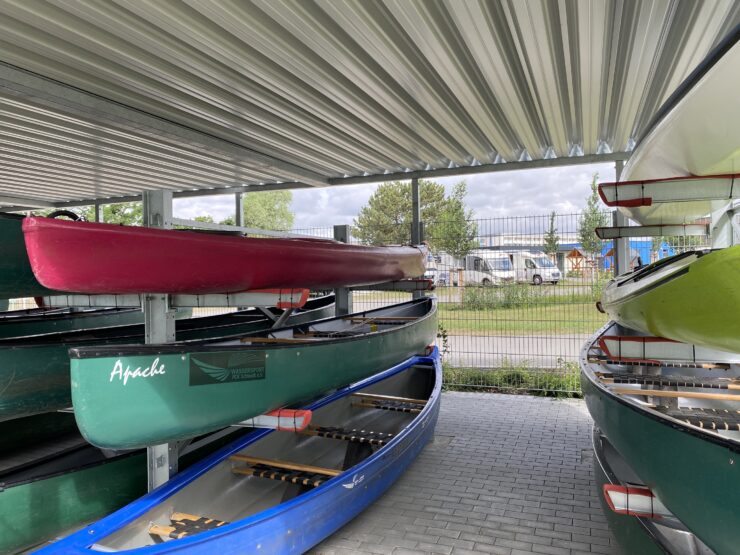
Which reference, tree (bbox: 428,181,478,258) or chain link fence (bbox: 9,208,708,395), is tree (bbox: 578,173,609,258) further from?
tree (bbox: 428,181,478,258)

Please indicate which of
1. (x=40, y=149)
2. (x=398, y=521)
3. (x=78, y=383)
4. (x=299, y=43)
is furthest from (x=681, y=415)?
(x=40, y=149)

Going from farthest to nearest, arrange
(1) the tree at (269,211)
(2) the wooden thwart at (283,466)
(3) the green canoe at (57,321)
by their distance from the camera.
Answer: (1) the tree at (269,211) → (3) the green canoe at (57,321) → (2) the wooden thwart at (283,466)

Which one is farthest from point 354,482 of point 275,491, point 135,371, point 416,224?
point 416,224

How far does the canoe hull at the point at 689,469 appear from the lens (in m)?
1.58

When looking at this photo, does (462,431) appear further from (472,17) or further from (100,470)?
(472,17)

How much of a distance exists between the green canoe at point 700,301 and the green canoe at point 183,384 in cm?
204

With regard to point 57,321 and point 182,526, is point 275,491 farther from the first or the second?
point 57,321

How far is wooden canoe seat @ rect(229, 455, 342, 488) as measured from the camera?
3285 mm

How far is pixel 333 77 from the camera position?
4039 millimetres

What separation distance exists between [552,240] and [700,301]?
584 centimetres

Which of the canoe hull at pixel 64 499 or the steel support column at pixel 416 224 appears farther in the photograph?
the steel support column at pixel 416 224

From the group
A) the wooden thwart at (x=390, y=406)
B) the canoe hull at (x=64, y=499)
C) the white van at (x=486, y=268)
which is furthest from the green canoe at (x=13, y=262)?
the white van at (x=486, y=268)

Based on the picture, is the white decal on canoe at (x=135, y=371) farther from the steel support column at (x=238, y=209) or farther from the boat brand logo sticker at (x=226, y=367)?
the steel support column at (x=238, y=209)

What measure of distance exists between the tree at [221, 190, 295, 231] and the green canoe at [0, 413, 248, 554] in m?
29.2
